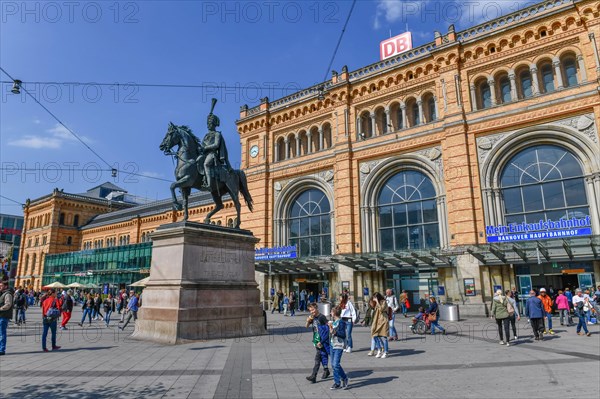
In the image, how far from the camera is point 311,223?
33.5 metres

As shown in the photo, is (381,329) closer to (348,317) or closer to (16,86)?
(348,317)

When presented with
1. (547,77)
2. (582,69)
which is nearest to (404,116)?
(547,77)

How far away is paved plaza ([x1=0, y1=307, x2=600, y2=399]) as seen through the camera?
6902 millimetres

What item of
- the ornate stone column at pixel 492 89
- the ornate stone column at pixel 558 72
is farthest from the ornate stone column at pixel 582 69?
the ornate stone column at pixel 492 89

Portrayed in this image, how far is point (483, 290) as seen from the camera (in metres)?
24.0

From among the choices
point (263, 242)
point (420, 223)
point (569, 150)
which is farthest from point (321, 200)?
point (569, 150)

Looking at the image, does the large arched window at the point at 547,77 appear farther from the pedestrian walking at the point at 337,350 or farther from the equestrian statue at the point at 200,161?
the pedestrian walking at the point at 337,350

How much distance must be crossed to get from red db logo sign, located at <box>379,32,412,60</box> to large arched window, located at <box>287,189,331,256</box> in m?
13.2

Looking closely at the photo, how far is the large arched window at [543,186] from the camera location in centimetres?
2281

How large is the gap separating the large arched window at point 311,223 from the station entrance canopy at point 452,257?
1.62m

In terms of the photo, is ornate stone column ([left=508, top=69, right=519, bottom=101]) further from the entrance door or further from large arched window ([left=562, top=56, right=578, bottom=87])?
the entrance door

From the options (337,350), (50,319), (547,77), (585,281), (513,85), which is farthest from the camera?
(513,85)

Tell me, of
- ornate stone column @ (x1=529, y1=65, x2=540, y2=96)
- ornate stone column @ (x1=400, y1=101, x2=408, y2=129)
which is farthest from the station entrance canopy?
ornate stone column @ (x1=400, y1=101, x2=408, y2=129)

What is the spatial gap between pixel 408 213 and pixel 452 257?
4732 millimetres
